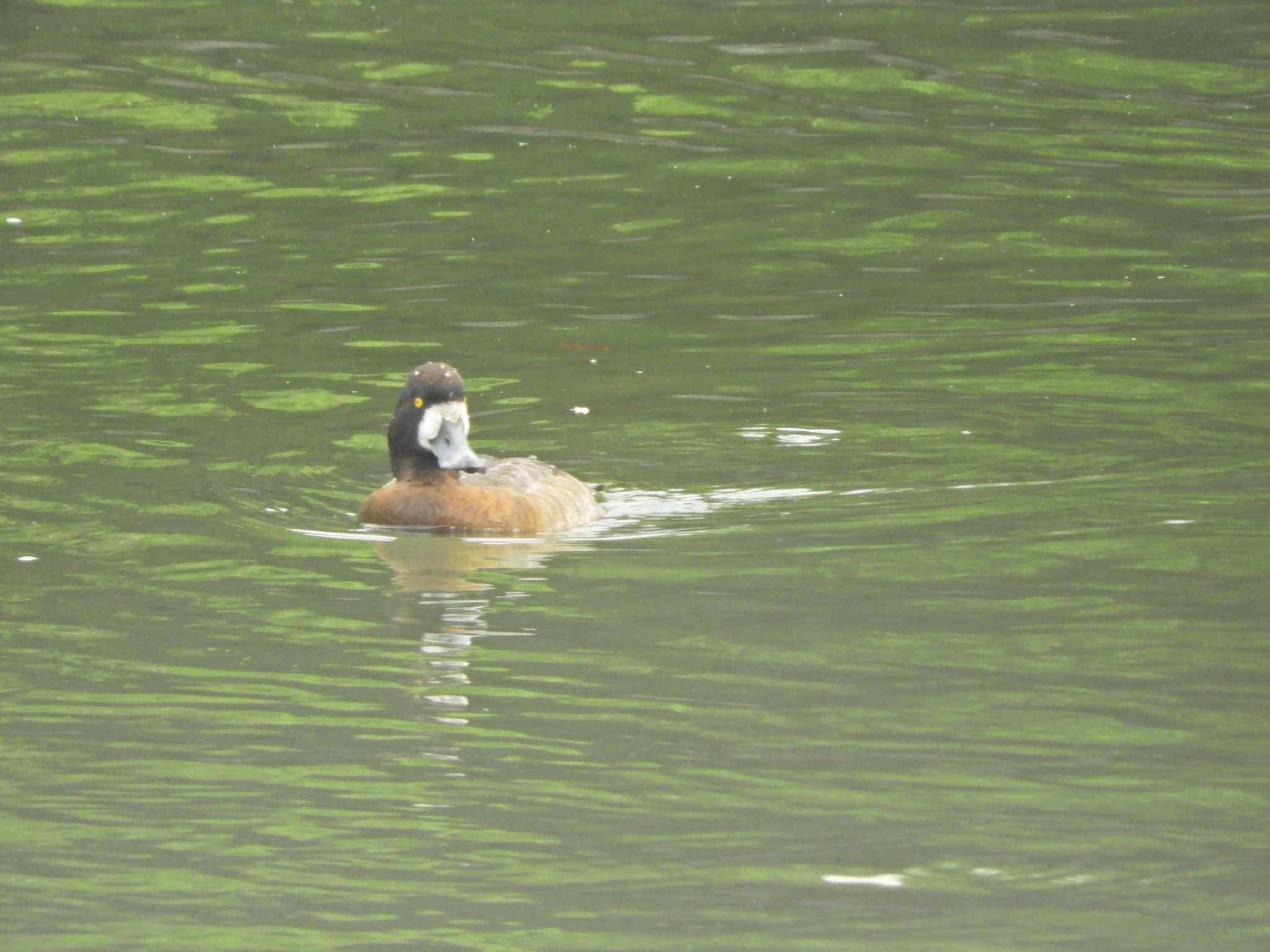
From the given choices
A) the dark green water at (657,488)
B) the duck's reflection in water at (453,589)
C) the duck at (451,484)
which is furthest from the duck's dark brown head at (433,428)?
the dark green water at (657,488)

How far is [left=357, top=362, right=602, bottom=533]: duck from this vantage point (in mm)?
10730

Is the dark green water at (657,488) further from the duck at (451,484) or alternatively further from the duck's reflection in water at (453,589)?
the duck at (451,484)

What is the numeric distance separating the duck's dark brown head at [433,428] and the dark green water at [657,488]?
0.47m

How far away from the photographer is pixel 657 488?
11398 mm

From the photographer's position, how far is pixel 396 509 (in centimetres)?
1076

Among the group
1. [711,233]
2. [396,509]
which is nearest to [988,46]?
[711,233]

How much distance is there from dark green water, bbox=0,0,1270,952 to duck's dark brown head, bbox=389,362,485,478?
47 cm

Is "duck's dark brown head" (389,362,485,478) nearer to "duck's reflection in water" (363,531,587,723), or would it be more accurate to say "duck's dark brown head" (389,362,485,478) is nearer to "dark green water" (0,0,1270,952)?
"duck's reflection in water" (363,531,587,723)

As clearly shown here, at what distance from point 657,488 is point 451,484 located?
3.55 ft

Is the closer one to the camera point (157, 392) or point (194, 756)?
point (194, 756)

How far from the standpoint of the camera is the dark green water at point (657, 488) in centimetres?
644

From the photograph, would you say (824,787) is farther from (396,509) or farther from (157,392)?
(157,392)

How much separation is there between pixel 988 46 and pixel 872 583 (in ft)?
47.8

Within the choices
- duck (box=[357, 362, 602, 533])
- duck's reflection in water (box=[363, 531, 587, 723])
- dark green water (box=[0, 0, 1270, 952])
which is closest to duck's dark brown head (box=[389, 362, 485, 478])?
duck (box=[357, 362, 602, 533])
